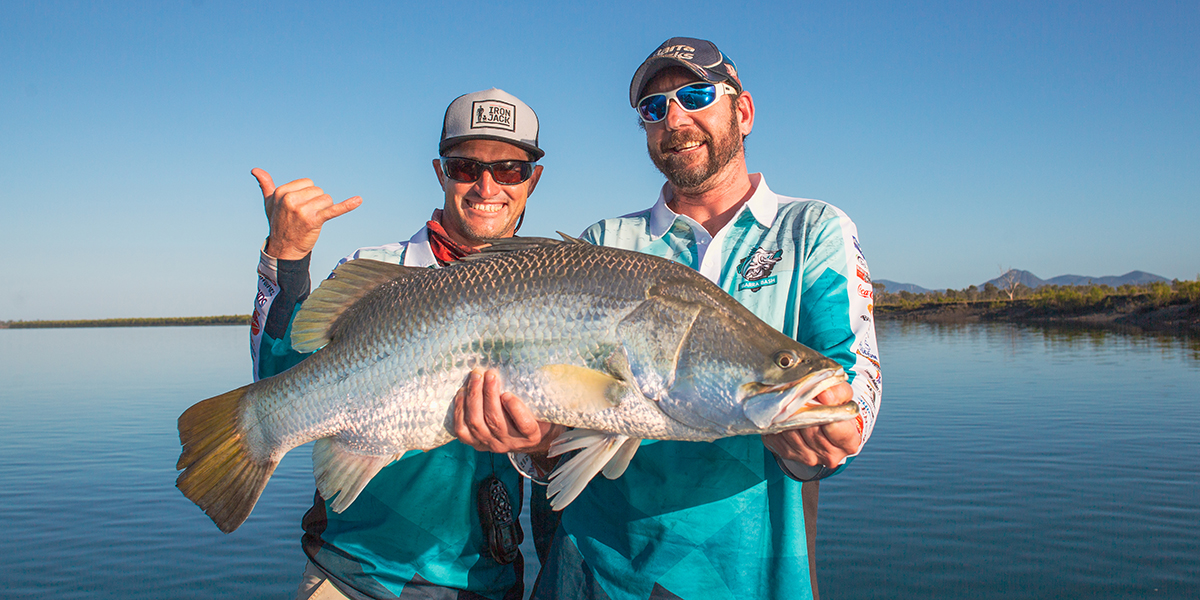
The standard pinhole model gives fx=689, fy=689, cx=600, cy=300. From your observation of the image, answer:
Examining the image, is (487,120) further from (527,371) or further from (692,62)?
(527,371)

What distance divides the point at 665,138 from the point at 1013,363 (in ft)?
105

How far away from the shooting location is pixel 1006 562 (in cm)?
993

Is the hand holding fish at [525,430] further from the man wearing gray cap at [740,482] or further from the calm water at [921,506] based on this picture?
the calm water at [921,506]

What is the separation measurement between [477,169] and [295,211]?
5.54ft

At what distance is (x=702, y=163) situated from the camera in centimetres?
402

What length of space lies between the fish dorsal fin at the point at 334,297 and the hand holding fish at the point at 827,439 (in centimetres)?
188

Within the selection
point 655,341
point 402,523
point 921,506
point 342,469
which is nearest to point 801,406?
point 655,341

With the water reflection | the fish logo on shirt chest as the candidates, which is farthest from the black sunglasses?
the water reflection

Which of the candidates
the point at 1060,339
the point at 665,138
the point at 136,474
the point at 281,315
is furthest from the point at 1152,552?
the point at 1060,339

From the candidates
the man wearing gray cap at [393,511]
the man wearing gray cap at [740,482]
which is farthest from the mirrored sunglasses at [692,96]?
the man wearing gray cap at [393,511]

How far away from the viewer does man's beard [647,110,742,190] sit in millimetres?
4016

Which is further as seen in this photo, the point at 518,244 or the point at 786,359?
the point at 518,244

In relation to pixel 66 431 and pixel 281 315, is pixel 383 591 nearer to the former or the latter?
pixel 281 315

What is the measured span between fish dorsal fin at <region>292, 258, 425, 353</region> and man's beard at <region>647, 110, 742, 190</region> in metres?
1.64
